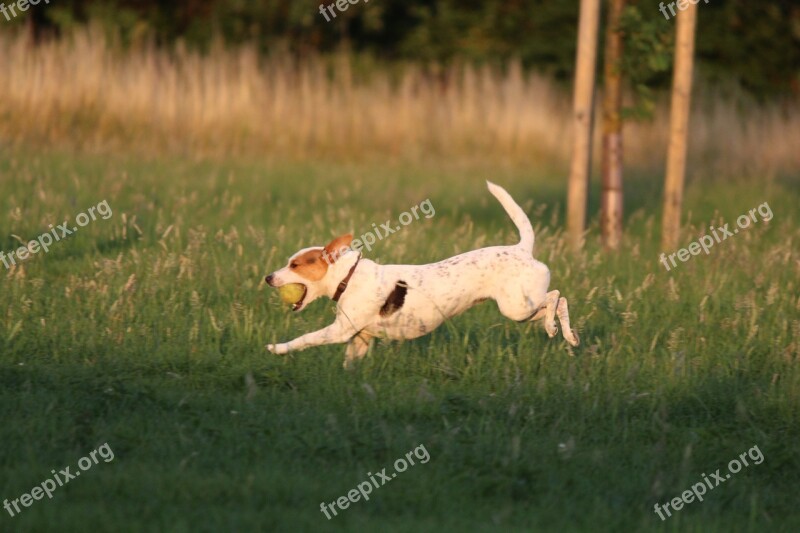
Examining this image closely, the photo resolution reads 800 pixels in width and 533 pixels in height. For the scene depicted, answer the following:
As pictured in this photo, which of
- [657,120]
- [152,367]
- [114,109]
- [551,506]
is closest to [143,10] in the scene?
[114,109]

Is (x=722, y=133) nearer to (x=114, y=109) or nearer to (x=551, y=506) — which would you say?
(x=114, y=109)

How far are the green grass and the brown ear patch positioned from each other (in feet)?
1.73

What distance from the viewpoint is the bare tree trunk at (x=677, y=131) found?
396 inches

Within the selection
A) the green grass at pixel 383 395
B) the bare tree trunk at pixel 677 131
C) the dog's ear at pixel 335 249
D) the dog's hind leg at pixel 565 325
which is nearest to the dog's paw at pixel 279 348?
the green grass at pixel 383 395

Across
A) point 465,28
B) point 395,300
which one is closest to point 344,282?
point 395,300

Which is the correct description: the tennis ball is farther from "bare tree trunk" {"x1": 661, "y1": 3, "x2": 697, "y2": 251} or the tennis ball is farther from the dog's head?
"bare tree trunk" {"x1": 661, "y1": 3, "x2": 697, "y2": 251}

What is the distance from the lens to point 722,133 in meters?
17.4

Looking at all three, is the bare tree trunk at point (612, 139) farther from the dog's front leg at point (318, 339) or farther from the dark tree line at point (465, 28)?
the dark tree line at point (465, 28)

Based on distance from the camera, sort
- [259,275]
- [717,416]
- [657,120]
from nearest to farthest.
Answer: [717,416]
[259,275]
[657,120]

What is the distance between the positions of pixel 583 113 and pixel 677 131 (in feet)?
2.87

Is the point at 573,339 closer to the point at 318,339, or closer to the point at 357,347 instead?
the point at 357,347

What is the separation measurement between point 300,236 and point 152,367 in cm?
334

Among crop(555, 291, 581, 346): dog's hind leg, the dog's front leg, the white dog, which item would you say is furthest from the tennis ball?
crop(555, 291, 581, 346): dog's hind leg

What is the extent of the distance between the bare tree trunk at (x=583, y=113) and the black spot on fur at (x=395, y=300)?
380 centimetres
